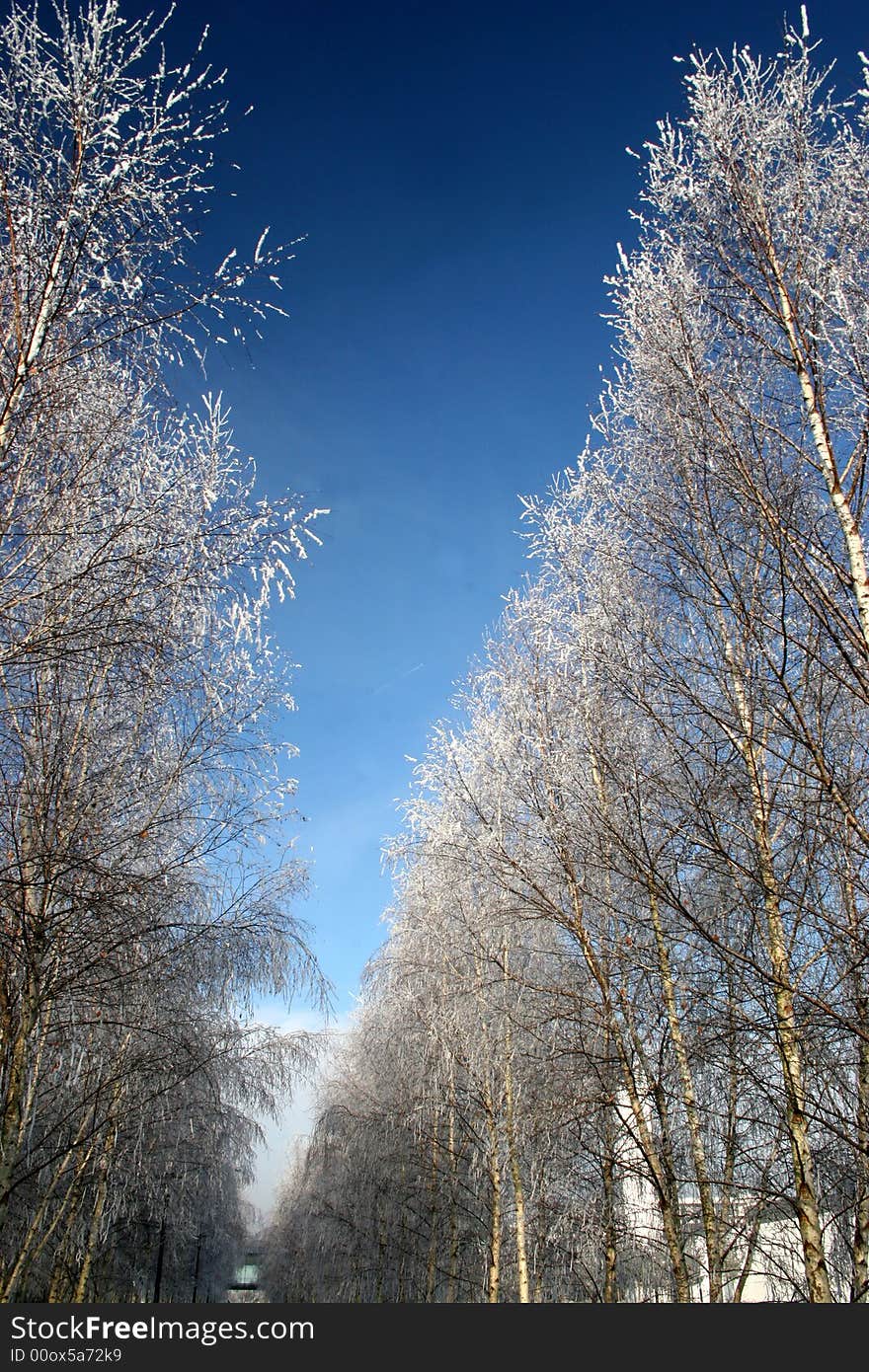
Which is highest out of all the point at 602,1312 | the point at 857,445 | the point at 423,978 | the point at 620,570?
the point at 620,570

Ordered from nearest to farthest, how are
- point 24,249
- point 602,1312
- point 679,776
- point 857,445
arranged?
point 24,249 → point 857,445 → point 602,1312 → point 679,776

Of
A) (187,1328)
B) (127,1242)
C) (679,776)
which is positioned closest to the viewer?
(187,1328)

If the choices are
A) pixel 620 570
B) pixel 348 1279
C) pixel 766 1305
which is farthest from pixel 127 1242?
pixel 620 570

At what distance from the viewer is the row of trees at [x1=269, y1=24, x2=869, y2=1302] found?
4.54 m

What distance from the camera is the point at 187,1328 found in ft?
17.3

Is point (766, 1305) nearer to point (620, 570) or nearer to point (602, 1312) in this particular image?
point (602, 1312)

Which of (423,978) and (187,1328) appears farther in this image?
(423,978)

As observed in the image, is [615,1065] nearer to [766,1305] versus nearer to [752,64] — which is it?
[766,1305]

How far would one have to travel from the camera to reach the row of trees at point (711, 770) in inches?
179

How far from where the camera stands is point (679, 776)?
21.1 feet

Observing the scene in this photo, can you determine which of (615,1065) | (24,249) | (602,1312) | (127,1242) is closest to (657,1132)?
(615,1065)

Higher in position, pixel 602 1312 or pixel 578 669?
pixel 578 669

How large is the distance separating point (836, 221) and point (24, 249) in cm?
413

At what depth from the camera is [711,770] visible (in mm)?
5664
